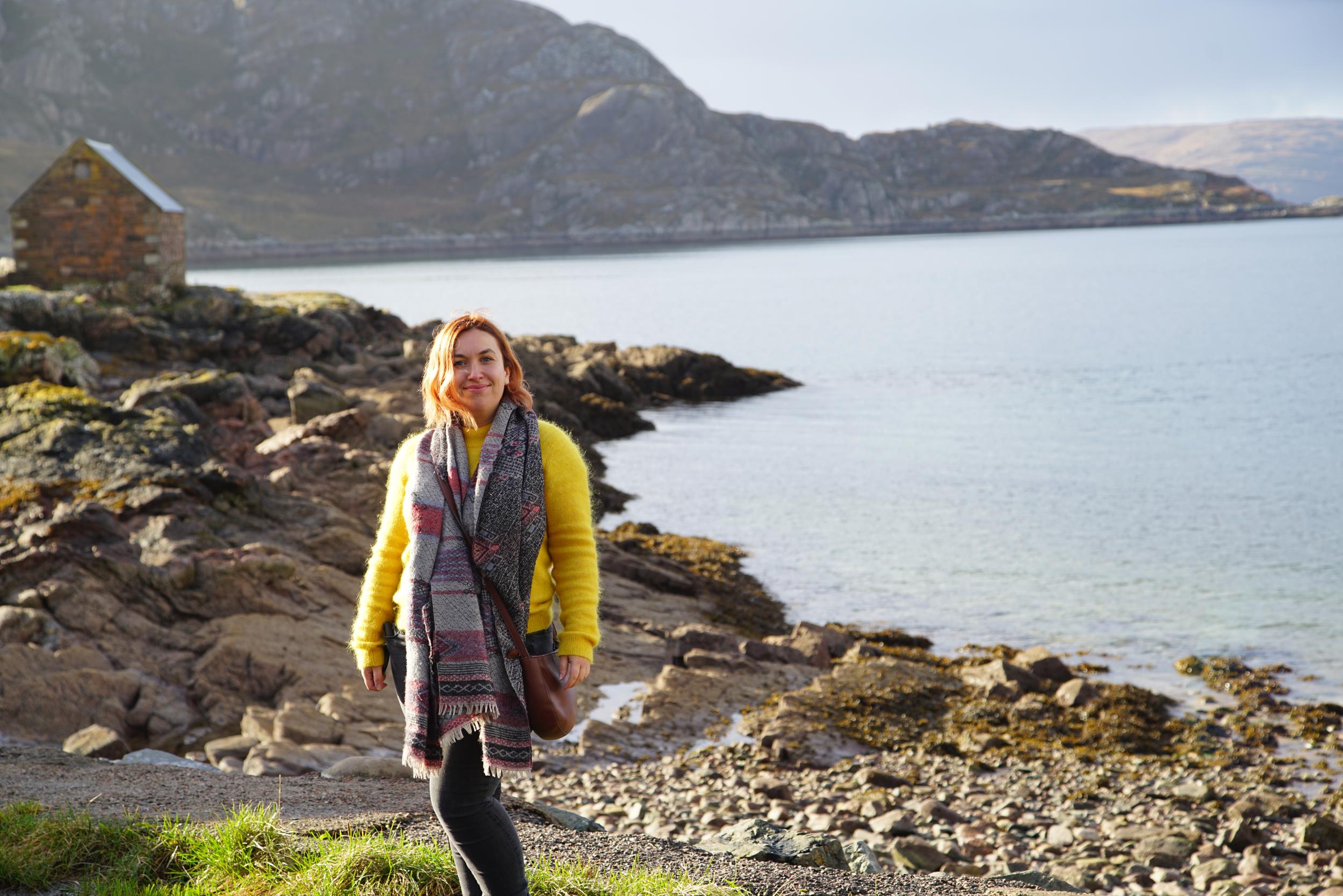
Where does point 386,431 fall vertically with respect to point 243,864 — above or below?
above

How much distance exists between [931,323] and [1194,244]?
360 feet

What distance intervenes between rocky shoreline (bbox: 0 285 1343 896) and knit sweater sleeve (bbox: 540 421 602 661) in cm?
189

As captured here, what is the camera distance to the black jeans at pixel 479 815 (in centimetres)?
396

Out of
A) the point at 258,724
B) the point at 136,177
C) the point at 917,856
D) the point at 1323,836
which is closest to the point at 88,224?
the point at 136,177

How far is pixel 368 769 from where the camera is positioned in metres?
7.72

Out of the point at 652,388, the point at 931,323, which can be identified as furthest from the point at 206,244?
the point at 652,388

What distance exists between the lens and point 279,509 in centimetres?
1410

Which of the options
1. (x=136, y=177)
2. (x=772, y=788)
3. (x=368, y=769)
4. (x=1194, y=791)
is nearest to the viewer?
(x=368, y=769)

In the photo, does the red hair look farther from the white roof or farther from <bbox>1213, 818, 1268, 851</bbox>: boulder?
the white roof

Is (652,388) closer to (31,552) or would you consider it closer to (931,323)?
(31,552)

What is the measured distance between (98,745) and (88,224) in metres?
24.4

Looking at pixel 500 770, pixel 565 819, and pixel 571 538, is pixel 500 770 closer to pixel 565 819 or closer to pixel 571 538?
pixel 571 538

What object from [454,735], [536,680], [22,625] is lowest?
[22,625]

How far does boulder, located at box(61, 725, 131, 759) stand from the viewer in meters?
8.47
